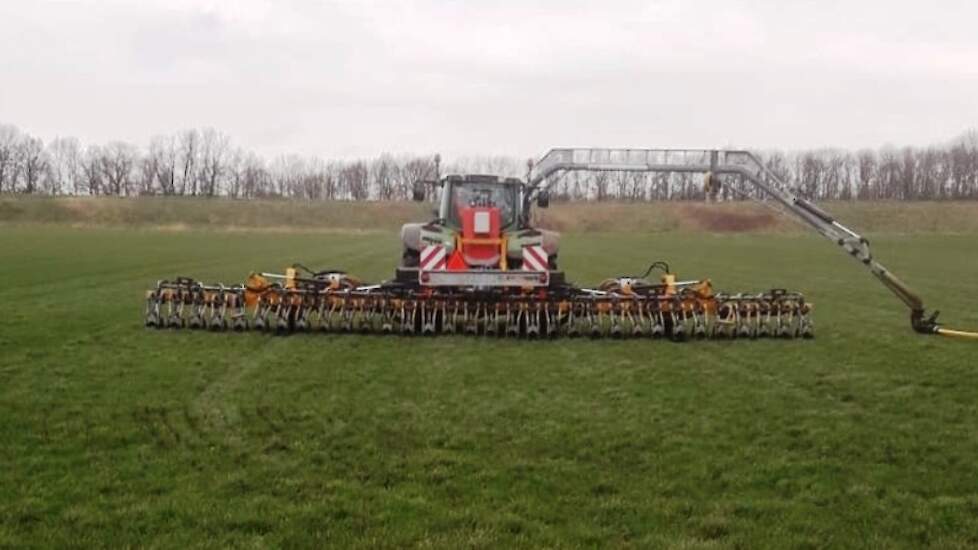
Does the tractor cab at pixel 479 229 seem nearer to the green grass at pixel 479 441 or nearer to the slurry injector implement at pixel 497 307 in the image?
the slurry injector implement at pixel 497 307

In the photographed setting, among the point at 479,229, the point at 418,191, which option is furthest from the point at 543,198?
the point at 418,191

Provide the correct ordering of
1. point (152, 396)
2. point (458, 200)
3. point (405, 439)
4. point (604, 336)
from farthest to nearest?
point (458, 200) → point (604, 336) → point (152, 396) → point (405, 439)

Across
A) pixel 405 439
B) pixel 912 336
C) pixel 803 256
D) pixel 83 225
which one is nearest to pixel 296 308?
pixel 405 439

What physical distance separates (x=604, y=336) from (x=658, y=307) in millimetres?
878

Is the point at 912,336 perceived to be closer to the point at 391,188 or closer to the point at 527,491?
the point at 527,491

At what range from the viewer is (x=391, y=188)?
410ft

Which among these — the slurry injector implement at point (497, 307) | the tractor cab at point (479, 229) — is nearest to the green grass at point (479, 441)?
the slurry injector implement at point (497, 307)

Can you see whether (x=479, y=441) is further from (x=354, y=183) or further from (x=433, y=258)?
(x=354, y=183)

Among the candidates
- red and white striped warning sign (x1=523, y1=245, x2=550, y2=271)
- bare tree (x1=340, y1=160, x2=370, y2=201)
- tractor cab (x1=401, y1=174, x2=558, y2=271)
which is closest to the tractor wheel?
tractor cab (x1=401, y1=174, x2=558, y2=271)

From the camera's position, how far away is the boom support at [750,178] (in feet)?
39.0

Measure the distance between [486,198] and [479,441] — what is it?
9.68 metres

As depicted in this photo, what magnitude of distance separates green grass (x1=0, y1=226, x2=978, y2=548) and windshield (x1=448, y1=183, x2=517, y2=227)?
429cm

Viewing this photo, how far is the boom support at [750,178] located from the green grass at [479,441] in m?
0.83

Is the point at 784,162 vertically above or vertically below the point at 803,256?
above
